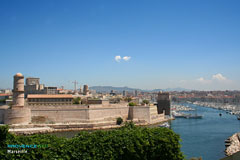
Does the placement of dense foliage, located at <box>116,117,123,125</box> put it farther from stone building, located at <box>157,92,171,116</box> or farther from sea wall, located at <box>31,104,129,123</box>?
stone building, located at <box>157,92,171,116</box>

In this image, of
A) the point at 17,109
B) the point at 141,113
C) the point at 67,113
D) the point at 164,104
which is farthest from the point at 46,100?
the point at 164,104

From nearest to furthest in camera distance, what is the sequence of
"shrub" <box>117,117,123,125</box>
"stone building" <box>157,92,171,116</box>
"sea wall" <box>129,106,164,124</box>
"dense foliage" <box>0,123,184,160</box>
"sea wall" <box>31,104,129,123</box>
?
1. "dense foliage" <box>0,123,184,160</box>
2. "sea wall" <box>31,104,129,123</box>
3. "shrub" <box>117,117,123,125</box>
4. "sea wall" <box>129,106,164,124</box>
5. "stone building" <box>157,92,171,116</box>

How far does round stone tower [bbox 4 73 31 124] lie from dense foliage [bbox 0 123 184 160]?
1570 centimetres

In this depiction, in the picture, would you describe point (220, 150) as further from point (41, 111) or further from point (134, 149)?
point (41, 111)

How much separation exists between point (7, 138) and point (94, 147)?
8.84ft

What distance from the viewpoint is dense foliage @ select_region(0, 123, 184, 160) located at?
7.13 meters

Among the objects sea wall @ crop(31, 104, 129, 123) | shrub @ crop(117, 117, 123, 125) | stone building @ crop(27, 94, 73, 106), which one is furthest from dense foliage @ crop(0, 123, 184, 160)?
stone building @ crop(27, 94, 73, 106)

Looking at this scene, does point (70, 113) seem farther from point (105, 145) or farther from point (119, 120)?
point (105, 145)

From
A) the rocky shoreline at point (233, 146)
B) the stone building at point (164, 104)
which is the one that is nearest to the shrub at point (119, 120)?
the rocky shoreline at point (233, 146)

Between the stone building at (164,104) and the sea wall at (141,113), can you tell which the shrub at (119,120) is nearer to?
the sea wall at (141,113)

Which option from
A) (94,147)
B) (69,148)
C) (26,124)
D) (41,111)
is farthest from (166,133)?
(41,111)

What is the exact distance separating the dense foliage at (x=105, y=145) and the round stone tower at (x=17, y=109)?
51.5ft

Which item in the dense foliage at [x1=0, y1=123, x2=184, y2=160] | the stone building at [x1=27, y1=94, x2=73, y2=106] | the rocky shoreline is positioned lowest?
the rocky shoreline

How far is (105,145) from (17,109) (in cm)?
1710
